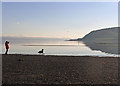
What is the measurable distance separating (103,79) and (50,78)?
3111mm

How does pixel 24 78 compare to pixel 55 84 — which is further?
pixel 24 78

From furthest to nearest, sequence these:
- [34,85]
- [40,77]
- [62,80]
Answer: [40,77]
[62,80]
[34,85]

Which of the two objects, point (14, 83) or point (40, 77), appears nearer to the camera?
point (14, 83)

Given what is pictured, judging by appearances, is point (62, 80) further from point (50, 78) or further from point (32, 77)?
point (32, 77)

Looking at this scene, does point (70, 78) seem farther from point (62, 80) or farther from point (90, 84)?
point (90, 84)

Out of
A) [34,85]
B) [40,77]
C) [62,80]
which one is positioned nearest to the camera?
[34,85]

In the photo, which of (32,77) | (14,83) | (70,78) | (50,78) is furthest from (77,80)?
(14,83)

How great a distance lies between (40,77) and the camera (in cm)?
1386

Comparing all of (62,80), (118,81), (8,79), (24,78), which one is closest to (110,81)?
(118,81)

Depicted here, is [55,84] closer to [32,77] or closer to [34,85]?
[34,85]

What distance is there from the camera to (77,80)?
43.2ft

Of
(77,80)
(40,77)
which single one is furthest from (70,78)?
(40,77)

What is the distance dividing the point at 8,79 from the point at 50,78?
2.39 meters

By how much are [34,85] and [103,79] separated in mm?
4312
